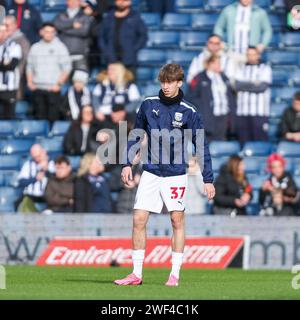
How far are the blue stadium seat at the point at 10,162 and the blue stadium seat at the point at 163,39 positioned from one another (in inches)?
140

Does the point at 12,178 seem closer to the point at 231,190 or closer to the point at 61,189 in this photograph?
the point at 61,189

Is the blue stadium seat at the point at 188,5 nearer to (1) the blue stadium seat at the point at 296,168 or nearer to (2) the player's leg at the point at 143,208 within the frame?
(1) the blue stadium seat at the point at 296,168

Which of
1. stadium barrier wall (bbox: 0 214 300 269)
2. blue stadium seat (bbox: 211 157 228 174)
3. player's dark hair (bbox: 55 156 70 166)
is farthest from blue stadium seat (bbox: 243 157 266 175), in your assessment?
player's dark hair (bbox: 55 156 70 166)

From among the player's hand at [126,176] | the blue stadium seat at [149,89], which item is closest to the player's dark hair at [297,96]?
the blue stadium seat at [149,89]

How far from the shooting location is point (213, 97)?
65.5 feet

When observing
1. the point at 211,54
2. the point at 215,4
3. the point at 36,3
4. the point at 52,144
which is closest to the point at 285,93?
the point at 211,54

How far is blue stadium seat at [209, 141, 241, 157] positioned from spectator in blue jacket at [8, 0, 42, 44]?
352cm

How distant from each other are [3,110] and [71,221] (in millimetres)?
3075

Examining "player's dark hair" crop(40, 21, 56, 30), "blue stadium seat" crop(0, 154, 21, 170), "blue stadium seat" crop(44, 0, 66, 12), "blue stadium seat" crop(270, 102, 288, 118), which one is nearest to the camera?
"blue stadium seat" crop(0, 154, 21, 170)

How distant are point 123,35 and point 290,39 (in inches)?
124

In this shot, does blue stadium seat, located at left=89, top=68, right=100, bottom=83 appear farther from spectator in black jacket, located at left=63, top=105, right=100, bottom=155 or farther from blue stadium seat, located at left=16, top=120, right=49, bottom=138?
spectator in black jacket, located at left=63, top=105, right=100, bottom=155

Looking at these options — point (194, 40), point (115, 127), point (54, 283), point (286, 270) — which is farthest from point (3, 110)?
point (54, 283)

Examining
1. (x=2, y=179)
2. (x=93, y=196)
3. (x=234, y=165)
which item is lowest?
(x=93, y=196)

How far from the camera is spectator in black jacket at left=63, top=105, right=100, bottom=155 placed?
64.3 feet
